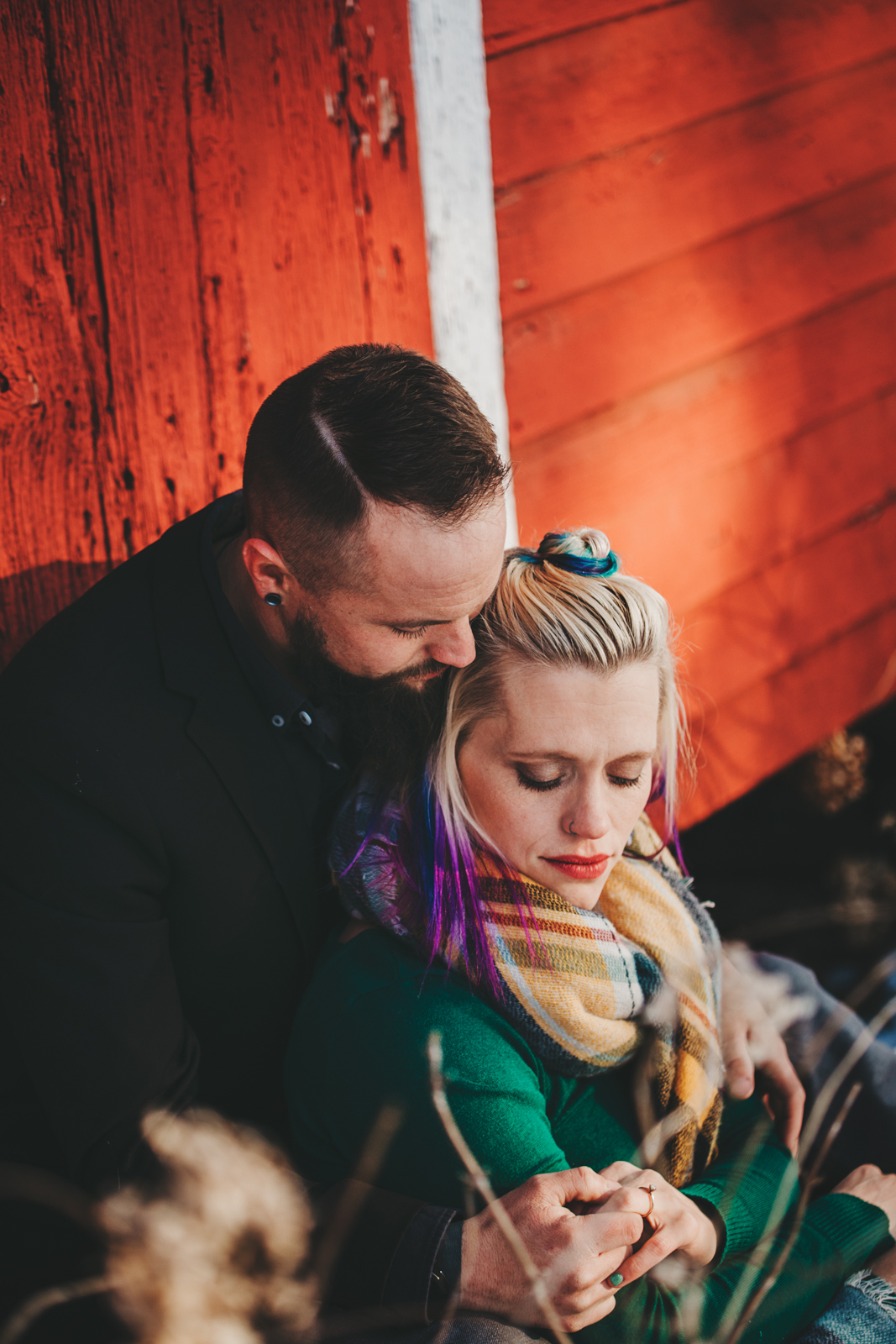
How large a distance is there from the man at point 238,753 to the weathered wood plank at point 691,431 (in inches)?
38.9

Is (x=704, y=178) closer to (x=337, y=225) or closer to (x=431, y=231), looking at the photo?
(x=431, y=231)

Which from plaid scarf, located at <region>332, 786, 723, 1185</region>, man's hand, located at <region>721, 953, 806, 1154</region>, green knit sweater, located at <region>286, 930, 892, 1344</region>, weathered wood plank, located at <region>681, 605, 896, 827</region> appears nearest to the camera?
green knit sweater, located at <region>286, 930, 892, 1344</region>

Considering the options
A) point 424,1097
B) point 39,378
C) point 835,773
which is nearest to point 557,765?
point 424,1097

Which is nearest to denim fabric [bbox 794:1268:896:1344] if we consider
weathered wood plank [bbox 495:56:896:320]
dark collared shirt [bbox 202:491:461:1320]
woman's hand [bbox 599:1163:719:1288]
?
woman's hand [bbox 599:1163:719:1288]

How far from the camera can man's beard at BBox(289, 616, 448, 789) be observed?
57.0 inches

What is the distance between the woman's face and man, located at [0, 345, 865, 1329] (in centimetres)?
11

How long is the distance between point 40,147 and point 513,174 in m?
1.03

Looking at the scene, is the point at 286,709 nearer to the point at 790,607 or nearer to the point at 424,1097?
the point at 424,1097

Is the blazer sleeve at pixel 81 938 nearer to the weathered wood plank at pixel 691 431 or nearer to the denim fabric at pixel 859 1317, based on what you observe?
the denim fabric at pixel 859 1317

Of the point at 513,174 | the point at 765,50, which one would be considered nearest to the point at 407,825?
the point at 513,174

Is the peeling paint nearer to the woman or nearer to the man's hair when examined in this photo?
the man's hair

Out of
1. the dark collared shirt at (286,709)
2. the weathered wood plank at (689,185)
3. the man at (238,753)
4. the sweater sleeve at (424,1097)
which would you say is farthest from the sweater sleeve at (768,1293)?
the weathered wood plank at (689,185)

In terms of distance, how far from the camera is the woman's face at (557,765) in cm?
139

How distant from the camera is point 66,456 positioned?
5.22 ft
